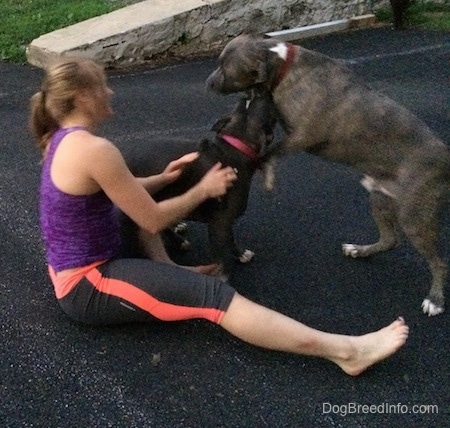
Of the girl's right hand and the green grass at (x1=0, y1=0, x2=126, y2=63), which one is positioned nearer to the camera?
the girl's right hand

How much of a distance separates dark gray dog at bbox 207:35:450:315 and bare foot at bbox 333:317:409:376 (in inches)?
20.7

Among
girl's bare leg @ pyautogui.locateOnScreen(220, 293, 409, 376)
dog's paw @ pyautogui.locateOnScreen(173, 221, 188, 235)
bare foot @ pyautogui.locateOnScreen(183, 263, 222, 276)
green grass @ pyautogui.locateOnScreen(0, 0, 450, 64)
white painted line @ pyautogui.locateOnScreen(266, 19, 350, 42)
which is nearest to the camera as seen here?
girl's bare leg @ pyautogui.locateOnScreen(220, 293, 409, 376)

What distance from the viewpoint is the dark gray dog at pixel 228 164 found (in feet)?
10.5

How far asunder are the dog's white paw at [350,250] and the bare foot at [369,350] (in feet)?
2.99

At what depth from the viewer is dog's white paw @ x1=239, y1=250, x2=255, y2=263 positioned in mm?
3596

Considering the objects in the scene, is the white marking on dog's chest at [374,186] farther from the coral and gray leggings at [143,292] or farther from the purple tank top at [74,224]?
the purple tank top at [74,224]

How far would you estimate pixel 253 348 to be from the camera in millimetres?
2969

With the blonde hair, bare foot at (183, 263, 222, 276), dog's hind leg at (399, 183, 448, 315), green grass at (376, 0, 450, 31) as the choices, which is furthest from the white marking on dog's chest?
green grass at (376, 0, 450, 31)

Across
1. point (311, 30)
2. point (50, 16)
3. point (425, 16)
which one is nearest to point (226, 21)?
point (311, 30)

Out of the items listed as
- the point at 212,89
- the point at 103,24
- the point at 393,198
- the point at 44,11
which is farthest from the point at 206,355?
the point at 44,11

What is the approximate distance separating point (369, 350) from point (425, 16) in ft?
23.9

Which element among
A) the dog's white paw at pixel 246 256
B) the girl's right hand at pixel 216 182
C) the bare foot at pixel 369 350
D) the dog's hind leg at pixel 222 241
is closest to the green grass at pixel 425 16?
the dog's white paw at pixel 246 256

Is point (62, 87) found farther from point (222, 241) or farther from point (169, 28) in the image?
point (169, 28)

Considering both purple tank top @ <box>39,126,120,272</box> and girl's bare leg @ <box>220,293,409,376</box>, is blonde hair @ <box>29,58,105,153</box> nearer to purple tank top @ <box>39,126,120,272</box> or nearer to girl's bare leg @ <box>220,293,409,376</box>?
purple tank top @ <box>39,126,120,272</box>
